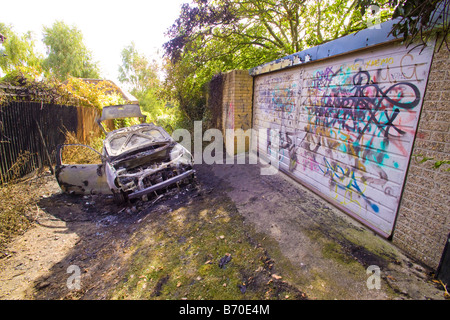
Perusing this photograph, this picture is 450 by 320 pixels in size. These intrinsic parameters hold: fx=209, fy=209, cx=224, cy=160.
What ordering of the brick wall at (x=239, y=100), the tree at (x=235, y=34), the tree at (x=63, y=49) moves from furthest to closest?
the tree at (x=63, y=49) < the tree at (x=235, y=34) < the brick wall at (x=239, y=100)

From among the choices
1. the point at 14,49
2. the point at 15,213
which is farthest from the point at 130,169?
the point at 14,49

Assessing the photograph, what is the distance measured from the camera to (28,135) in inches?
239

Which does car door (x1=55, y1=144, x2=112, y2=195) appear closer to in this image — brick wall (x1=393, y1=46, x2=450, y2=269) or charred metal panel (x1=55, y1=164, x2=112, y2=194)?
charred metal panel (x1=55, y1=164, x2=112, y2=194)

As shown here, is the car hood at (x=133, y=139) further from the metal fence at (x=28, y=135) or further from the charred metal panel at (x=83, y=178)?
the metal fence at (x=28, y=135)

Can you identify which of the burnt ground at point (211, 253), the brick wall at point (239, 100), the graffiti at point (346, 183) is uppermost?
the brick wall at point (239, 100)

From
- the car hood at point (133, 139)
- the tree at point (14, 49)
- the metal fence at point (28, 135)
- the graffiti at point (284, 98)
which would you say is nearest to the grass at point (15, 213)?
the metal fence at point (28, 135)

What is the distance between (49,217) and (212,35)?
855cm

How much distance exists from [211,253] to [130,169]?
296 cm

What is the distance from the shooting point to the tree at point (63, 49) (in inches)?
1142

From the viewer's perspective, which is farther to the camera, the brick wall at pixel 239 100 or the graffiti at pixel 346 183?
the brick wall at pixel 239 100

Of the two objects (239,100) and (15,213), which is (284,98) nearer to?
(239,100)

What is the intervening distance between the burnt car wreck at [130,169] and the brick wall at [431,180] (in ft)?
12.6

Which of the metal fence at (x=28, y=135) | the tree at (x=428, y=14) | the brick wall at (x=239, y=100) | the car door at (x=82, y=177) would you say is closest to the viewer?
the tree at (x=428, y=14)

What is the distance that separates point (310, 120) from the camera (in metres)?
4.18
